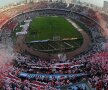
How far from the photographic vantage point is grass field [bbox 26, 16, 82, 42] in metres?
50.2

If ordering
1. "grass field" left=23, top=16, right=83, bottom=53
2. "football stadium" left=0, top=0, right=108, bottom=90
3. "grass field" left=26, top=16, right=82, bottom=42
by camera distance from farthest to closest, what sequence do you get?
"grass field" left=26, top=16, right=82, bottom=42
"grass field" left=23, top=16, right=83, bottom=53
"football stadium" left=0, top=0, right=108, bottom=90

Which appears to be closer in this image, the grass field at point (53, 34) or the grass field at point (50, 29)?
the grass field at point (53, 34)

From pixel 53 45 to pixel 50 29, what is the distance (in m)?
6.56

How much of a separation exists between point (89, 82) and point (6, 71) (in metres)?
9.19

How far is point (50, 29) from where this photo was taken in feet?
174

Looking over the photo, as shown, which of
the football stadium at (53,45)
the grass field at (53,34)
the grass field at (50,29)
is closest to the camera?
the football stadium at (53,45)

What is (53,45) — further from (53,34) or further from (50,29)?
(50,29)

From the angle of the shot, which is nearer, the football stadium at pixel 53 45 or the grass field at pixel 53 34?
the football stadium at pixel 53 45

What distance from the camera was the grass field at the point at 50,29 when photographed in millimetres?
50188

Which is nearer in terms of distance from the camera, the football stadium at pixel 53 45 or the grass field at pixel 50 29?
the football stadium at pixel 53 45

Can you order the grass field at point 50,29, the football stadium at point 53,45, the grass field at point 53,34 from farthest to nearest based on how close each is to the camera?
the grass field at point 50,29
the grass field at point 53,34
the football stadium at point 53,45

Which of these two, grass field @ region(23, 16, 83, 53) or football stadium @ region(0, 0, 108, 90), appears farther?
grass field @ region(23, 16, 83, 53)

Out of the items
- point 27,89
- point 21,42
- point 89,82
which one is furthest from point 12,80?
point 21,42

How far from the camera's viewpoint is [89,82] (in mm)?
32438
